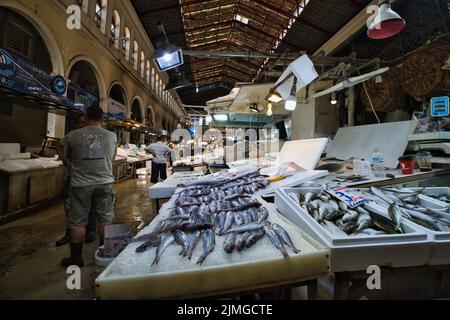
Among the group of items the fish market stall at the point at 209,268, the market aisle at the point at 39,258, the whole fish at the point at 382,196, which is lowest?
the market aisle at the point at 39,258

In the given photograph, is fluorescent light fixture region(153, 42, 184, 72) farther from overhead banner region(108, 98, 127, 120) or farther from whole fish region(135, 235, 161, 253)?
whole fish region(135, 235, 161, 253)

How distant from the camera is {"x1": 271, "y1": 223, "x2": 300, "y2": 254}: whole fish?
1.51m

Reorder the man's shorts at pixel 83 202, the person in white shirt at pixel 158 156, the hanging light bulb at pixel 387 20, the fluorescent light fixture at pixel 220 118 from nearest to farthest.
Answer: the man's shorts at pixel 83 202
the hanging light bulb at pixel 387 20
the person in white shirt at pixel 158 156
the fluorescent light fixture at pixel 220 118

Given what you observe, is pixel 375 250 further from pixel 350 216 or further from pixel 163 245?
pixel 163 245

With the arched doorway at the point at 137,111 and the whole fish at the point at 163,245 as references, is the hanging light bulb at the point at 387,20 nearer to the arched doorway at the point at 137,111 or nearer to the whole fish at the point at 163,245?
the whole fish at the point at 163,245

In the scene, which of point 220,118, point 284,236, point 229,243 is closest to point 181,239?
point 229,243

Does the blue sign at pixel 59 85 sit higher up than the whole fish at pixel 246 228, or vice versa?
the blue sign at pixel 59 85

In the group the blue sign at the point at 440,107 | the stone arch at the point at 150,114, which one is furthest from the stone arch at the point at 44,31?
the stone arch at the point at 150,114

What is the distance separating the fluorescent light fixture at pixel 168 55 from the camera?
7.45 metres

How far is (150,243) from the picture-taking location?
62.0 inches

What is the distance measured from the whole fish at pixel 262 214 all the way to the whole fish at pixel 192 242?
62 centimetres

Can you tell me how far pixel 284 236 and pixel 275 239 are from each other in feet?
0.27

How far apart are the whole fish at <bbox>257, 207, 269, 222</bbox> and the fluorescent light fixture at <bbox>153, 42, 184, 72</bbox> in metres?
6.86
